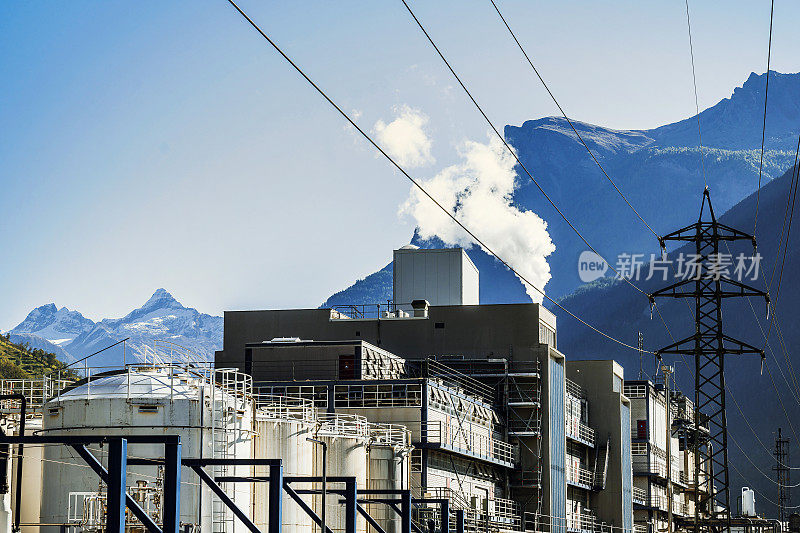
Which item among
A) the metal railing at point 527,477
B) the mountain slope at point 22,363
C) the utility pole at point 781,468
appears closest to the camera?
the metal railing at point 527,477

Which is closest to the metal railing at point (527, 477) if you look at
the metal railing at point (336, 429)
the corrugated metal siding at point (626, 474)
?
the corrugated metal siding at point (626, 474)

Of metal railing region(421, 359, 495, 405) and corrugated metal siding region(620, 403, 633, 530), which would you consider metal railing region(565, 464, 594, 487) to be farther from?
metal railing region(421, 359, 495, 405)

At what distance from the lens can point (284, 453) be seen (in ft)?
123

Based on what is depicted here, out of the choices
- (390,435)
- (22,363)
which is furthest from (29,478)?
(22,363)

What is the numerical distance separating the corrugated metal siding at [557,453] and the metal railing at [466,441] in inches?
116

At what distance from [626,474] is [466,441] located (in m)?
29.5

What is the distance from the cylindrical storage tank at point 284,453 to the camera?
119 ft

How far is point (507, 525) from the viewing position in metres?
61.7

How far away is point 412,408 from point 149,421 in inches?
897

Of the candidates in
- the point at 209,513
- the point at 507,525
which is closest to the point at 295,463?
the point at 209,513

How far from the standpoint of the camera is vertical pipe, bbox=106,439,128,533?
15266 mm

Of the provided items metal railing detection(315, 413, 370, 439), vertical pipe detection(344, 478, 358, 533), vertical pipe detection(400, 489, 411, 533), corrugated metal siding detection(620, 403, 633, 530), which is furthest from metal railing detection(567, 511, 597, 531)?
vertical pipe detection(344, 478, 358, 533)

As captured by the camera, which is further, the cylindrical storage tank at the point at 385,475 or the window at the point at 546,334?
the window at the point at 546,334

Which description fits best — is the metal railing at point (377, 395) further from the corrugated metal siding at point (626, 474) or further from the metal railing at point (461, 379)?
the corrugated metal siding at point (626, 474)
